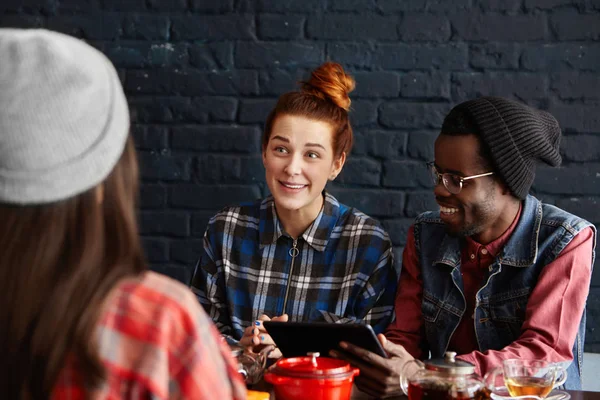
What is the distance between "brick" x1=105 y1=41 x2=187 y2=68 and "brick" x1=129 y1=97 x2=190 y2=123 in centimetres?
12

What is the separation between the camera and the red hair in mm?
2393

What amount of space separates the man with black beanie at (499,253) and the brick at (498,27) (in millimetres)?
419

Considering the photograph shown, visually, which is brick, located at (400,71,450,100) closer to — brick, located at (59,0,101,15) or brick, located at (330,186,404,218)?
brick, located at (330,186,404,218)

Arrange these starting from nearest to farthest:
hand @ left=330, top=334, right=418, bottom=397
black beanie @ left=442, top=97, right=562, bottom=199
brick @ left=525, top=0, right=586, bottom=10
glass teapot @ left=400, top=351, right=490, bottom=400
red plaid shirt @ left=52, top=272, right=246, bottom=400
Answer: red plaid shirt @ left=52, top=272, right=246, bottom=400 → glass teapot @ left=400, top=351, right=490, bottom=400 → hand @ left=330, top=334, right=418, bottom=397 → black beanie @ left=442, top=97, right=562, bottom=199 → brick @ left=525, top=0, right=586, bottom=10

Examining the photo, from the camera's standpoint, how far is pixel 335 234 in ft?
7.94

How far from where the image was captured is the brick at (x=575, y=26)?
8.04ft

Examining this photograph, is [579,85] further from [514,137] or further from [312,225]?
[312,225]

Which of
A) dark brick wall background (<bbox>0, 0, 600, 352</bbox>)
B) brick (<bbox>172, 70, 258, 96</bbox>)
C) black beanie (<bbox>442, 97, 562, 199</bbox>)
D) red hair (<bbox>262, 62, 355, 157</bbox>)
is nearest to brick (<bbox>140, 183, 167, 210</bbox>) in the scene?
dark brick wall background (<bbox>0, 0, 600, 352</bbox>)

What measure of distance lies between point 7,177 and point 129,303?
0.63 feet

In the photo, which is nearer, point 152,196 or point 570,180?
point 570,180

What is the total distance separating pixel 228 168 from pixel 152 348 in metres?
1.78

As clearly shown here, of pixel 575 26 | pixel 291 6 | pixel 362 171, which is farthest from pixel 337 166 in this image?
pixel 575 26

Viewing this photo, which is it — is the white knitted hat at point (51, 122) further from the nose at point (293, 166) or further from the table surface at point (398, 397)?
the nose at point (293, 166)

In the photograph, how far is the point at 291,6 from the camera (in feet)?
8.33
